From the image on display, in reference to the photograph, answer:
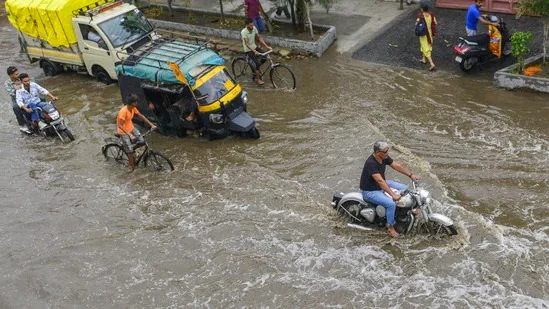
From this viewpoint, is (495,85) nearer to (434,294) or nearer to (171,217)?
(434,294)

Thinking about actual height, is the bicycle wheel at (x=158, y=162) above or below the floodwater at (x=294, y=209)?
above

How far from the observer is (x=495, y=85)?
13.0 metres

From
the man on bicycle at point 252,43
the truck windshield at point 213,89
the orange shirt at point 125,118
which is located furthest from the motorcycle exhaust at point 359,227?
the man on bicycle at point 252,43

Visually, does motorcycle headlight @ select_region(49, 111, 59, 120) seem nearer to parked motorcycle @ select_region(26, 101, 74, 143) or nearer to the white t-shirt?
parked motorcycle @ select_region(26, 101, 74, 143)

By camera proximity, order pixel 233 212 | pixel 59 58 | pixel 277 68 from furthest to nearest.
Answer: pixel 59 58
pixel 277 68
pixel 233 212

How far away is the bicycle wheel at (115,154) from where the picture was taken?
11.8 m

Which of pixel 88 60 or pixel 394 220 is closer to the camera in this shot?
pixel 394 220

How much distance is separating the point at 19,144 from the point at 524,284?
11315 mm

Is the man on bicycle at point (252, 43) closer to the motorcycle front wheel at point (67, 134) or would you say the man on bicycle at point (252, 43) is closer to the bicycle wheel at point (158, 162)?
the bicycle wheel at point (158, 162)

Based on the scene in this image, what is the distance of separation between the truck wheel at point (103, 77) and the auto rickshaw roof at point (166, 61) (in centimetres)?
328

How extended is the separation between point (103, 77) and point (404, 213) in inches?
412

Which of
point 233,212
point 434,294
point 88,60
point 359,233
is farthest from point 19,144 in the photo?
point 434,294

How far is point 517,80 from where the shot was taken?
12.6m

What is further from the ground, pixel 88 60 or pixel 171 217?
pixel 88 60
